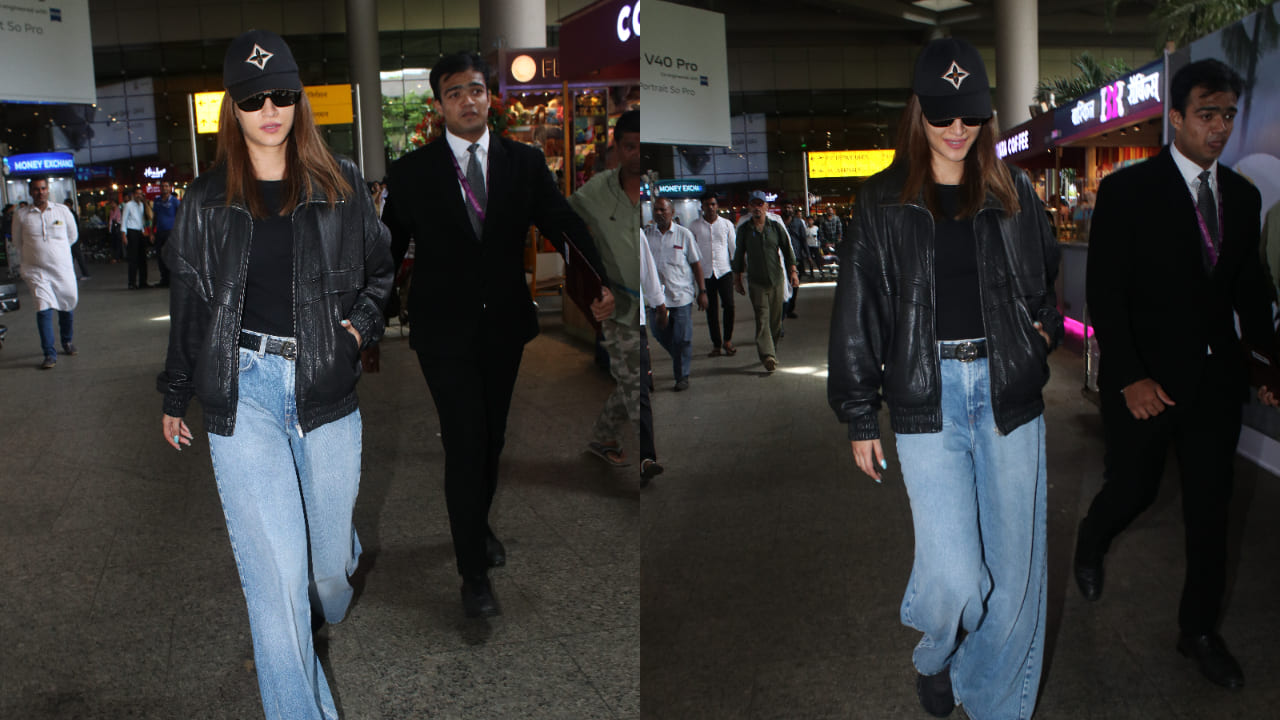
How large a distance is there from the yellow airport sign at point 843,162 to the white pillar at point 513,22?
28249mm

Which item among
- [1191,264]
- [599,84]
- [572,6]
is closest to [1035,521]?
[1191,264]

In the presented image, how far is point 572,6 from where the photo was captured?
38.9 m

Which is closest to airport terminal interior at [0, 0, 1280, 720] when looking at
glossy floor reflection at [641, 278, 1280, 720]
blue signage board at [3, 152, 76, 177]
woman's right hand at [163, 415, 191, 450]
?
glossy floor reflection at [641, 278, 1280, 720]

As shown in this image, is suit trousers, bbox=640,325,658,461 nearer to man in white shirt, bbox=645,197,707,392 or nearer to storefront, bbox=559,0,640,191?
storefront, bbox=559,0,640,191

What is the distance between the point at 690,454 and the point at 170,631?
12.5 feet

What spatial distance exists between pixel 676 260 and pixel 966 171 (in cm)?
Result: 810

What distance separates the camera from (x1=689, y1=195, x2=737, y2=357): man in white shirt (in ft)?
42.9

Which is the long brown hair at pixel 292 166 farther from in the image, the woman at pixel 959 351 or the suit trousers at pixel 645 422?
the suit trousers at pixel 645 422

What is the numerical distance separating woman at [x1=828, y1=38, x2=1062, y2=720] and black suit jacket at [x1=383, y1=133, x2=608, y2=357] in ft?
5.50

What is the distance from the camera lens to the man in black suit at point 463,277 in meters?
4.13

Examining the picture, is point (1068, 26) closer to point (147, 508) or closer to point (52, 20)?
point (52, 20)

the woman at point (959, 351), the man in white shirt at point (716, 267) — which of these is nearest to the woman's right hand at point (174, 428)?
the woman at point (959, 351)

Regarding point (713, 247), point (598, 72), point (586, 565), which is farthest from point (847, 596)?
point (713, 247)

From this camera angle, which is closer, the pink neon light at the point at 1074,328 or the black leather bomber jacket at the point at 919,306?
the black leather bomber jacket at the point at 919,306
